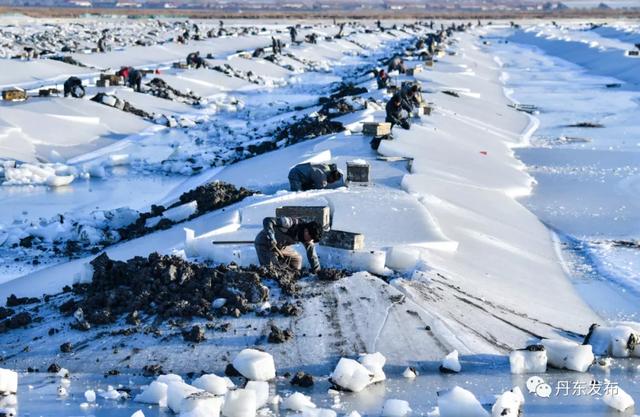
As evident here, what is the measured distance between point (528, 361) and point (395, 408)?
1.35 m

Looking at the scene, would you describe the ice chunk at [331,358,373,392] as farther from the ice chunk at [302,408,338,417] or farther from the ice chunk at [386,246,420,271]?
the ice chunk at [386,246,420,271]

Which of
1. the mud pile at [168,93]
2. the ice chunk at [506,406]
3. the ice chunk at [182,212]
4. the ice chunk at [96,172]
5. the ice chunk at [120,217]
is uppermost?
the ice chunk at [506,406]

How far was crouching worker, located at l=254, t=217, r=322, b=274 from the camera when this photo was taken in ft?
24.7

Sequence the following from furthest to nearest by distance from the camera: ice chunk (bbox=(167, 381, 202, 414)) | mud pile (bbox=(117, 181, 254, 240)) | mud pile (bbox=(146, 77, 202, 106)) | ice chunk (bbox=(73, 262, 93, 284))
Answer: mud pile (bbox=(146, 77, 202, 106)) → mud pile (bbox=(117, 181, 254, 240)) → ice chunk (bbox=(73, 262, 93, 284)) → ice chunk (bbox=(167, 381, 202, 414))

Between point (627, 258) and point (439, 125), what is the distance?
763 centimetres

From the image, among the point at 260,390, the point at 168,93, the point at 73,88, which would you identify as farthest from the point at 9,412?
the point at 168,93

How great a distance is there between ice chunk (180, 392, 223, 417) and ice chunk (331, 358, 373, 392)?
966 millimetres

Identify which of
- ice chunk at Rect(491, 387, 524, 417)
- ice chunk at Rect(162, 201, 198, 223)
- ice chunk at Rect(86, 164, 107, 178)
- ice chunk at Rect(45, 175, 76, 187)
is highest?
ice chunk at Rect(491, 387, 524, 417)

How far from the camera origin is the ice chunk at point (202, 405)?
5.32 m

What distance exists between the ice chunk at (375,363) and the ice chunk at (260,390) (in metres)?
0.72

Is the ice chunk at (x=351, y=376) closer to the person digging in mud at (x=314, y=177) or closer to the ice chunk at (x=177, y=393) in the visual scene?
the ice chunk at (x=177, y=393)

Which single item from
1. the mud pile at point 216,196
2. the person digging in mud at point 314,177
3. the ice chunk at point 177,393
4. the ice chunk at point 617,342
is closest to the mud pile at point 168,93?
the mud pile at point 216,196

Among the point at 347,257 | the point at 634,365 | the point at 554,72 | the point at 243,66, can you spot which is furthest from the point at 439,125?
the point at 554,72

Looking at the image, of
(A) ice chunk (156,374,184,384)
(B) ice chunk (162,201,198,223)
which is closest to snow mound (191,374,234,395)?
(A) ice chunk (156,374,184,384)
